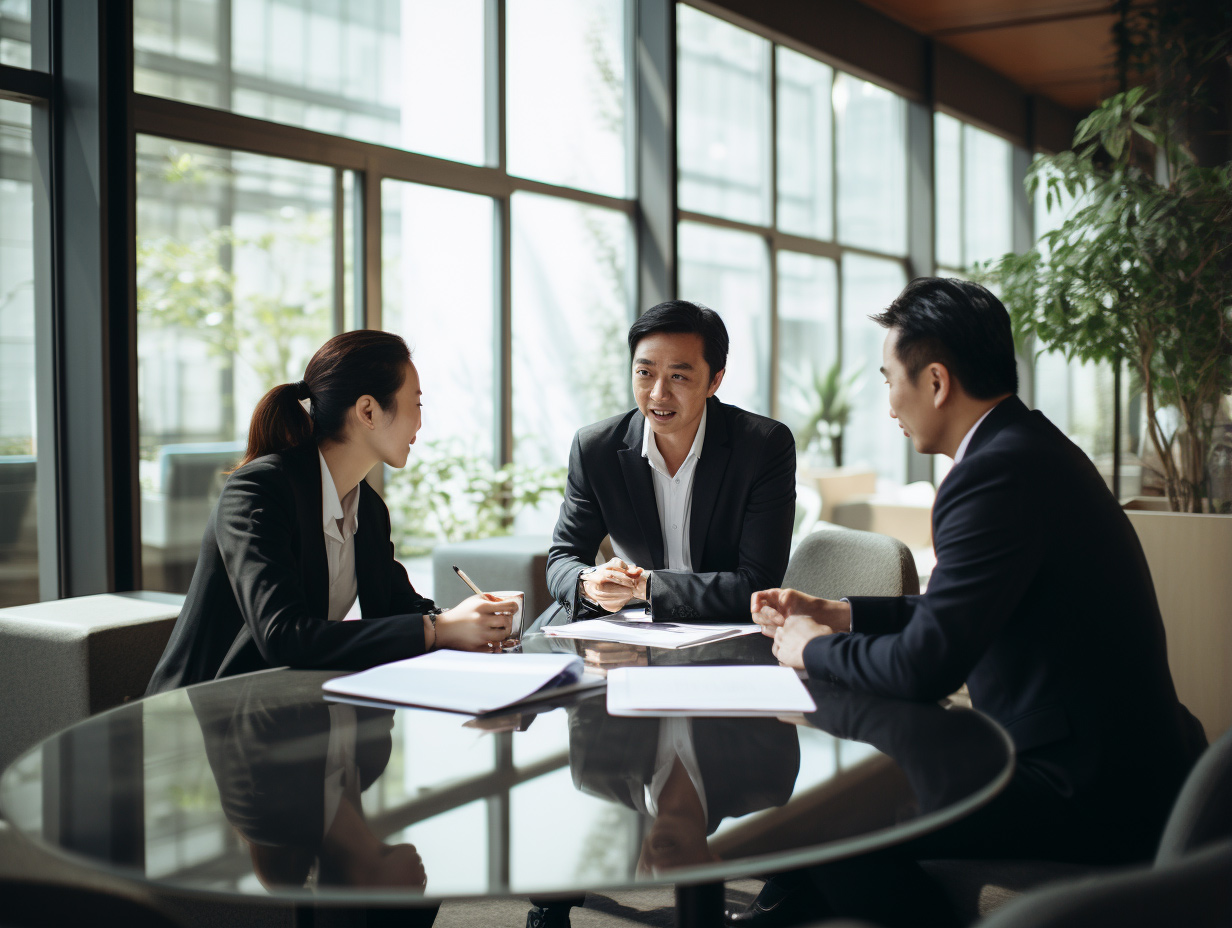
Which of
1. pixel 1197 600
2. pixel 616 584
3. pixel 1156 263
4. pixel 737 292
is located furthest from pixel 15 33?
pixel 737 292

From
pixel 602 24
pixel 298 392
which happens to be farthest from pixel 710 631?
pixel 602 24

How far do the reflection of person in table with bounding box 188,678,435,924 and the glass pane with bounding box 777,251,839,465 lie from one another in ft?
19.5

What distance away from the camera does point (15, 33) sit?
3.27 m

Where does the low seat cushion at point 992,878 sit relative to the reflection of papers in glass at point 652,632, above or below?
below

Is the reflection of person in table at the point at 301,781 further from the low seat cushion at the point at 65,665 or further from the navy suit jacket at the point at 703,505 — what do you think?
the low seat cushion at the point at 65,665

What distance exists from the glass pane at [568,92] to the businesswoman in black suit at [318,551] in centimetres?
346

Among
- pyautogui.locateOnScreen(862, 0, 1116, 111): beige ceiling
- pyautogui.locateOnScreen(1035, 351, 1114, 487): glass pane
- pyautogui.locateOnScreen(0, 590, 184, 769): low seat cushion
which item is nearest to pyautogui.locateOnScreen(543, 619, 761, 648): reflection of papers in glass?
pyautogui.locateOnScreen(0, 590, 184, 769): low seat cushion

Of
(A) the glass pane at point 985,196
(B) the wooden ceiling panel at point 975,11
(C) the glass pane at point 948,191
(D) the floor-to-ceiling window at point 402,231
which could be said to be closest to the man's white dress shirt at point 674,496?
(D) the floor-to-ceiling window at point 402,231

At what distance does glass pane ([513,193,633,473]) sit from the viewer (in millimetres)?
5297

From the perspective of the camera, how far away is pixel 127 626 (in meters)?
2.57

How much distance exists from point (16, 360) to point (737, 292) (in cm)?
437

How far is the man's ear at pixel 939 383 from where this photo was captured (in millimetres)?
1601

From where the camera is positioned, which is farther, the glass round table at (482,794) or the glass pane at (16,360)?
the glass pane at (16,360)

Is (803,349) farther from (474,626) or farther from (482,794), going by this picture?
(482,794)
